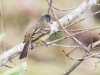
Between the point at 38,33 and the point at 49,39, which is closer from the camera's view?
the point at 38,33

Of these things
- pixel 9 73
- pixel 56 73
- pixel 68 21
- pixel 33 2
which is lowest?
pixel 56 73

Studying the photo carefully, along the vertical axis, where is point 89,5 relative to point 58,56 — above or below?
above

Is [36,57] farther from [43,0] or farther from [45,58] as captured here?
[43,0]

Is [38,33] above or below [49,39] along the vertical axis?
above

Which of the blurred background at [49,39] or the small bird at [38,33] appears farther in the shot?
the blurred background at [49,39]

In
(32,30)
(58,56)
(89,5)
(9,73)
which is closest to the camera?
(9,73)

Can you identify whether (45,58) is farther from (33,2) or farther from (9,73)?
(9,73)

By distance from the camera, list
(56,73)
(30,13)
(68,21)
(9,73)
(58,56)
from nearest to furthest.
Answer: (9,73) → (68,21) → (56,73) → (58,56) → (30,13)

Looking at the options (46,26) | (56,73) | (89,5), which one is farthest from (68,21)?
(56,73)

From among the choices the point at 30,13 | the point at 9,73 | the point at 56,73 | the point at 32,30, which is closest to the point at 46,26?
the point at 32,30

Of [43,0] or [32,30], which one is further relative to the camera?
[43,0]

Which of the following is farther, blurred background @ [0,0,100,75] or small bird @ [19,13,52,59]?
blurred background @ [0,0,100,75]
